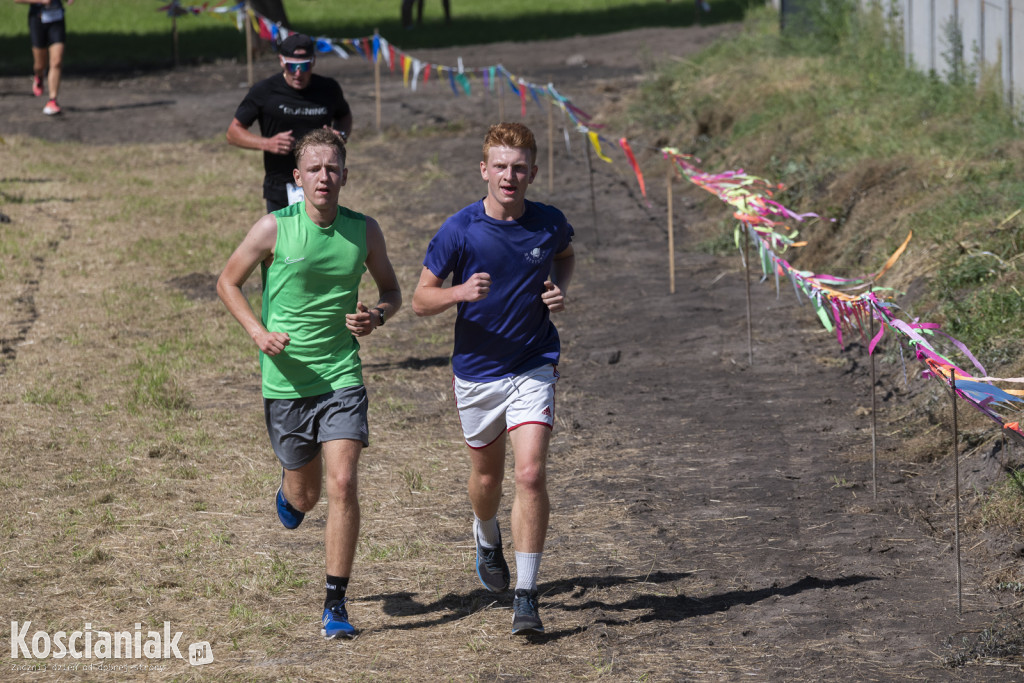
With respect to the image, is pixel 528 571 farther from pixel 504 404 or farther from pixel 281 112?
pixel 281 112

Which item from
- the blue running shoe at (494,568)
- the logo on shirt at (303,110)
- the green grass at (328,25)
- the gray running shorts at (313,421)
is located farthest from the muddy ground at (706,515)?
the green grass at (328,25)

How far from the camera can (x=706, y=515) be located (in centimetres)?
698

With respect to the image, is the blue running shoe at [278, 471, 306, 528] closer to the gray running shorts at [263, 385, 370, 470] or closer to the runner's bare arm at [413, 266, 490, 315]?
Result: the gray running shorts at [263, 385, 370, 470]

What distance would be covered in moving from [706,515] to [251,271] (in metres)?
2.84

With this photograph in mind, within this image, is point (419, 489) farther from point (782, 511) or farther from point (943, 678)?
point (943, 678)

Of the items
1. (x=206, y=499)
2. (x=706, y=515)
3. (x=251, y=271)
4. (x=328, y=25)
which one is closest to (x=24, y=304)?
(x=206, y=499)

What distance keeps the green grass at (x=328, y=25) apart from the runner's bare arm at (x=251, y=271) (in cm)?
2280

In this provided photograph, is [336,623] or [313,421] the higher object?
[313,421]

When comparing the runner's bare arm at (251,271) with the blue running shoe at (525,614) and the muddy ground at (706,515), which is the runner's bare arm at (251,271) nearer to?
the muddy ground at (706,515)

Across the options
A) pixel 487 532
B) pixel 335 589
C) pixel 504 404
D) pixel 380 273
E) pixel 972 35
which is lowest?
pixel 335 589

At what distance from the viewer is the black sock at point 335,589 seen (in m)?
5.51

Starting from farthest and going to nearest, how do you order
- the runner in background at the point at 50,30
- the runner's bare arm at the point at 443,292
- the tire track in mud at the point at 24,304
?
the runner in background at the point at 50,30 → the tire track in mud at the point at 24,304 → the runner's bare arm at the point at 443,292

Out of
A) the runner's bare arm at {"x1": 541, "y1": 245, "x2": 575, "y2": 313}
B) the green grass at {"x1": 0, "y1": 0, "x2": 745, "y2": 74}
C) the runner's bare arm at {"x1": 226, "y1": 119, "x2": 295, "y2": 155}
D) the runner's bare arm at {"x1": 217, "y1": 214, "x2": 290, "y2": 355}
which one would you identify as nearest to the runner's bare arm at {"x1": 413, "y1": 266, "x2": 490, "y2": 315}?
the runner's bare arm at {"x1": 541, "y1": 245, "x2": 575, "y2": 313}

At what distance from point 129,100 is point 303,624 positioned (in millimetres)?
19083
